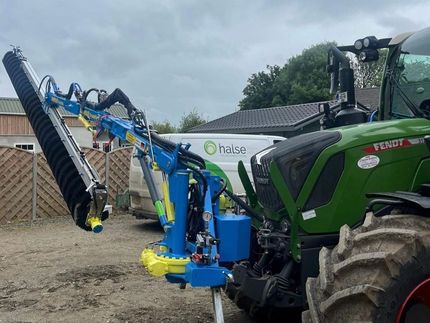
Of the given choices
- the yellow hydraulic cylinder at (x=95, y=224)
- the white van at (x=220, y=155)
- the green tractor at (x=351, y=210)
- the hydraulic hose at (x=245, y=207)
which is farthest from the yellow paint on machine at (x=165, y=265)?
the white van at (x=220, y=155)

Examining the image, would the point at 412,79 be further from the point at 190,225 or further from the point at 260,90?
the point at 260,90

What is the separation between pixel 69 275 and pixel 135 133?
324 centimetres

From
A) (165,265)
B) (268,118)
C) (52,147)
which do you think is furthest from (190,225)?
(268,118)

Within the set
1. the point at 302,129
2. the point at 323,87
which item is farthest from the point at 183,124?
the point at 302,129

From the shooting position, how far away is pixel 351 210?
355cm

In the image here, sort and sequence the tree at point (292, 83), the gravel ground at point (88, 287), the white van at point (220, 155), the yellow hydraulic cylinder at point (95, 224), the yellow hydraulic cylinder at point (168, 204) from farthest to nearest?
1. the tree at point (292, 83)
2. the white van at point (220, 155)
3. the gravel ground at point (88, 287)
4. the yellow hydraulic cylinder at point (95, 224)
5. the yellow hydraulic cylinder at point (168, 204)

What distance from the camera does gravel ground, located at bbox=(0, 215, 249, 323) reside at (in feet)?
17.2

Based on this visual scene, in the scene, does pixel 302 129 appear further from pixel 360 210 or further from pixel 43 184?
pixel 360 210

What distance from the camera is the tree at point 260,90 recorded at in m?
43.1

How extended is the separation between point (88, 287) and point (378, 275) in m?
4.43

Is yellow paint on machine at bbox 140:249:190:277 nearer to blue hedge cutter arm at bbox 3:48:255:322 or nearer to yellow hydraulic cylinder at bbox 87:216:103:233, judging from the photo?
blue hedge cutter arm at bbox 3:48:255:322

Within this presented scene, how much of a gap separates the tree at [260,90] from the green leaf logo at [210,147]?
32423 millimetres

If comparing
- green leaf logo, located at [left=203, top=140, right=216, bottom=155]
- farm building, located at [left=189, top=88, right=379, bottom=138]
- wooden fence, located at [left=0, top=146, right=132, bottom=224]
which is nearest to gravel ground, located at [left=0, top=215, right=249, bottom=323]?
green leaf logo, located at [left=203, top=140, right=216, bottom=155]

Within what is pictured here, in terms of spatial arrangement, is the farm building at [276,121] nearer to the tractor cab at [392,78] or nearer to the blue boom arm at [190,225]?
the tractor cab at [392,78]
